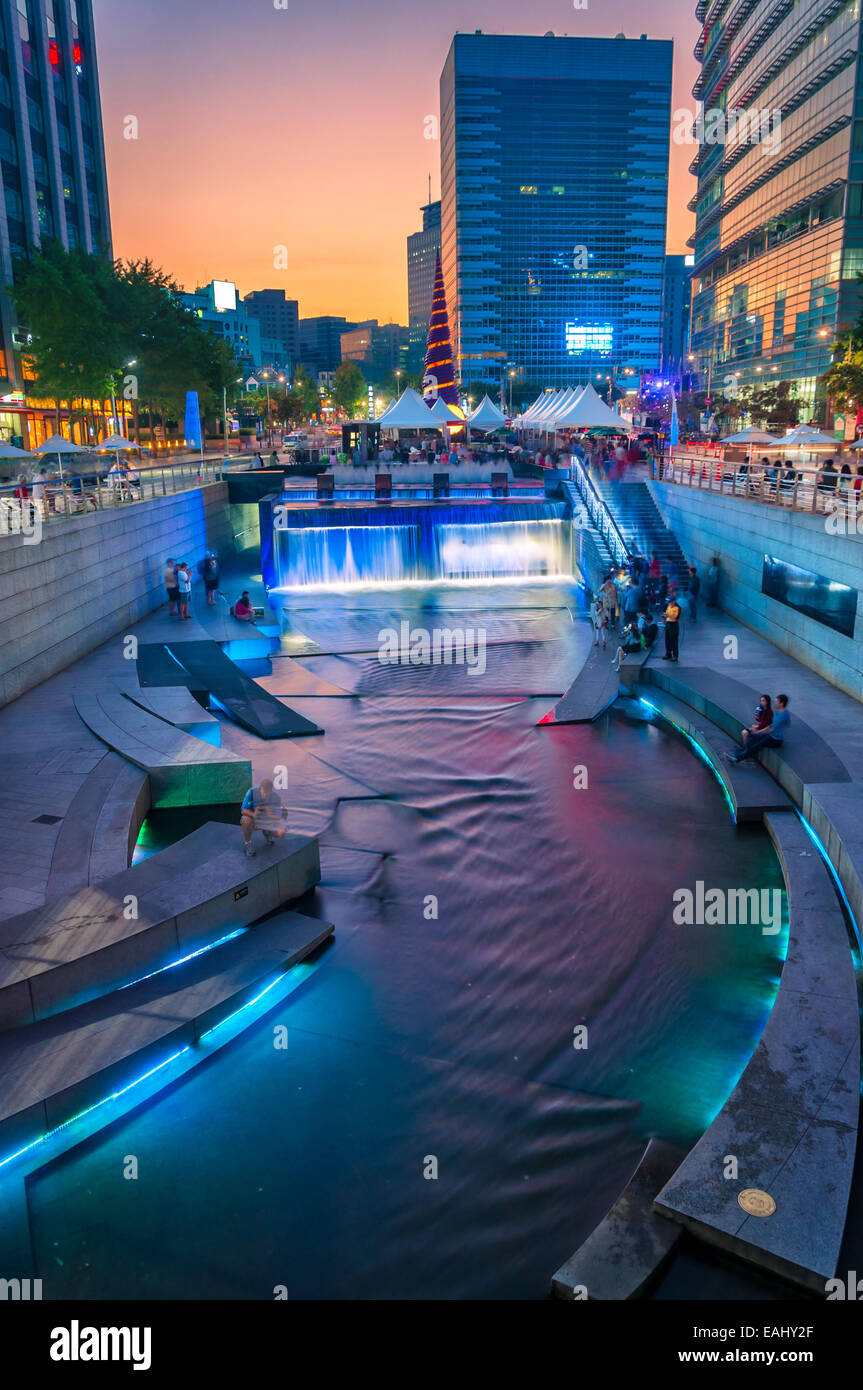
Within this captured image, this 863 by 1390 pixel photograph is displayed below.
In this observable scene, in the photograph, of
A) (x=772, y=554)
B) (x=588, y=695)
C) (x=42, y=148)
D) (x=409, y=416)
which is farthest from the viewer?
(x=42, y=148)

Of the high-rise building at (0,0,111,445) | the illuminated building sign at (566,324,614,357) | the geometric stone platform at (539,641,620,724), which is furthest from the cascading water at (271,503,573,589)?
the illuminated building sign at (566,324,614,357)

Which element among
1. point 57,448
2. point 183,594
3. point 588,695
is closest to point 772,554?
point 588,695

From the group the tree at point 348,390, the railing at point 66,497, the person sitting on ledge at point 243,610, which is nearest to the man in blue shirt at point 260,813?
the railing at point 66,497

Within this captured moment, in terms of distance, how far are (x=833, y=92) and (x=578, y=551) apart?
53.3m

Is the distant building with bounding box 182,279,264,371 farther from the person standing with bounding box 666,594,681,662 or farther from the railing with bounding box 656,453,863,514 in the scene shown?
the person standing with bounding box 666,594,681,662

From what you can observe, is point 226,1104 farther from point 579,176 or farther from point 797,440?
point 579,176

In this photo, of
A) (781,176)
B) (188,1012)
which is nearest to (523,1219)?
(188,1012)

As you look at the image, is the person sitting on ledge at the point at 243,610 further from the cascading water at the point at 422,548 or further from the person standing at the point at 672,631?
the person standing at the point at 672,631

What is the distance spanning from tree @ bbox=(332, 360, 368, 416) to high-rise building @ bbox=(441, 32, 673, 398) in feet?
60.2

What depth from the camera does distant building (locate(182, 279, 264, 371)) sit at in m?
172

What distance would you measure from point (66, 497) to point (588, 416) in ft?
73.2

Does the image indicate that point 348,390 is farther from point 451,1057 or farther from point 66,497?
point 451,1057

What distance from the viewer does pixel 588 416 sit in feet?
119

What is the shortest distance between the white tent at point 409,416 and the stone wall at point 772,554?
1386 centimetres
